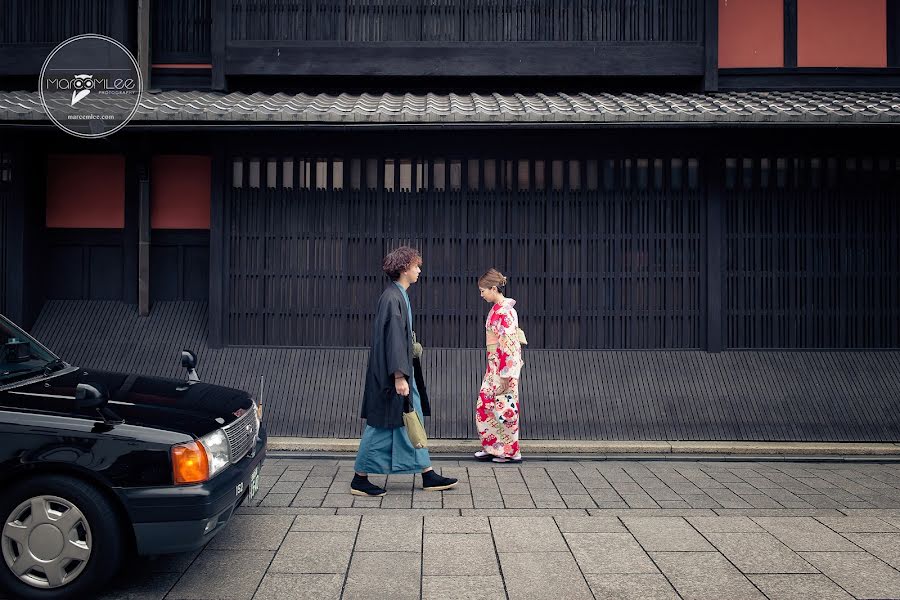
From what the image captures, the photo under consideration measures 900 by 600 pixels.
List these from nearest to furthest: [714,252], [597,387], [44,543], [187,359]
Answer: [44,543], [187,359], [597,387], [714,252]

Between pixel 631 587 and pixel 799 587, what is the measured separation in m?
0.99

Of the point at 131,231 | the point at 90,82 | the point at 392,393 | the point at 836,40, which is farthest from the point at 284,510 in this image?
the point at 836,40

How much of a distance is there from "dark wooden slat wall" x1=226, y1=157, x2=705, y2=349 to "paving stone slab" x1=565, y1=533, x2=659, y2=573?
387 centimetres

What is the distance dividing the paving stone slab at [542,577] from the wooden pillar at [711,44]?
6602 mm

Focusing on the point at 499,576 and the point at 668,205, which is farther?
the point at 668,205

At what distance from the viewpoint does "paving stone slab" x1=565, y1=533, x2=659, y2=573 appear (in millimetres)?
4496

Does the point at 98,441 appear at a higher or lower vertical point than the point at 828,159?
lower

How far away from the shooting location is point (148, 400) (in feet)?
15.0

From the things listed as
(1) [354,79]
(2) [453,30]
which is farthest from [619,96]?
(1) [354,79]

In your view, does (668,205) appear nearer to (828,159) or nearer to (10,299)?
(828,159)

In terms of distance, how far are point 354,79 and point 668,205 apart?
431 centimetres

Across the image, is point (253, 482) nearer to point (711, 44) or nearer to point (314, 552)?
point (314, 552)

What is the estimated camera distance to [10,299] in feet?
28.8

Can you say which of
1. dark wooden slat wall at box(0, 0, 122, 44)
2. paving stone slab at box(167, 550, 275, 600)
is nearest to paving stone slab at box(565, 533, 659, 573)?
paving stone slab at box(167, 550, 275, 600)
